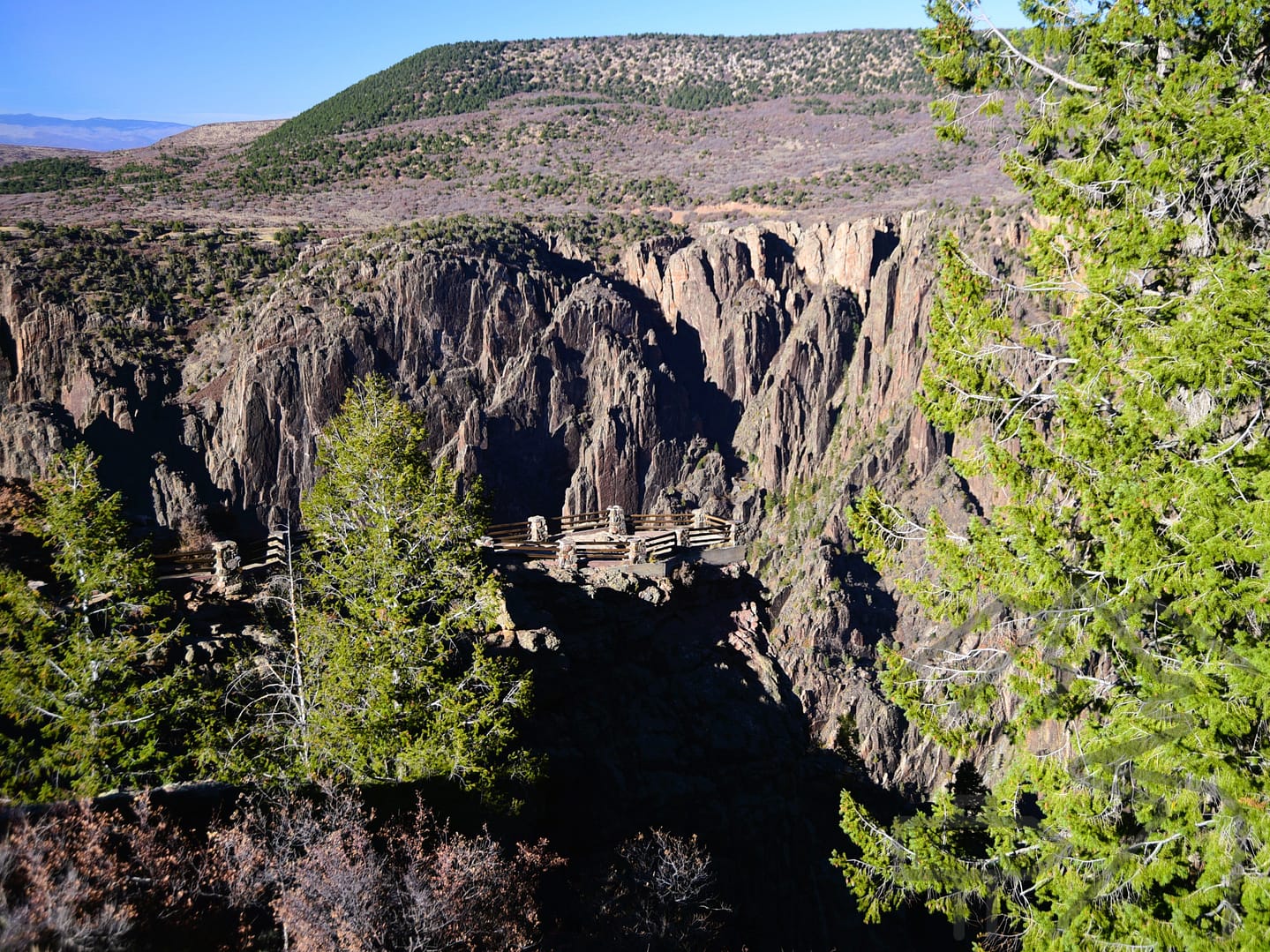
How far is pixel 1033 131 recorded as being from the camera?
7.97 metres

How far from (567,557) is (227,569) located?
816cm

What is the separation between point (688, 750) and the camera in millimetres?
21438

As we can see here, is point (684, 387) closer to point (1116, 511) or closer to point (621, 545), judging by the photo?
point (621, 545)

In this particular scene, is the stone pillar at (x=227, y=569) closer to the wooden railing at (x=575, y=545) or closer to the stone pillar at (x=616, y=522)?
the wooden railing at (x=575, y=545)

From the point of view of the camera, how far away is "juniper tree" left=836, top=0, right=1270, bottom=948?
6.29m

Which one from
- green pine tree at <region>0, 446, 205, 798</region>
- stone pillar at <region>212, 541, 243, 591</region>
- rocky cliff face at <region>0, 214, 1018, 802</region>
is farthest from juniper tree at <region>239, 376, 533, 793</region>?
rocky cliff face at <region>0, 214, 1018, 802</region>

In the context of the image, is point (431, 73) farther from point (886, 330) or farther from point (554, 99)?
point (886, 330)

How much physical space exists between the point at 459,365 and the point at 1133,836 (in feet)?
192

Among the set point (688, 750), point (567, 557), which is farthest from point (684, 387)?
point (688, 750)

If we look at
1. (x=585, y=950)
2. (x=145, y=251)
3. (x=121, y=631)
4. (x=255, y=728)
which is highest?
(x=145, y=251)

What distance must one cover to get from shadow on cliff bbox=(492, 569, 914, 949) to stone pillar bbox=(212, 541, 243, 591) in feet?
18.3

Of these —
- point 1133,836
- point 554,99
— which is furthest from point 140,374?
point 554,99

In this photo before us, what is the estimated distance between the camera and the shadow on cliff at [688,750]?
1809cm

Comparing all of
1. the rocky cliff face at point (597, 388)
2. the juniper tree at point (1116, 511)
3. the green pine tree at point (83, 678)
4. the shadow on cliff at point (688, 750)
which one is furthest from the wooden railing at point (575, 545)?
the rocky cliff face at point (597, 388)
